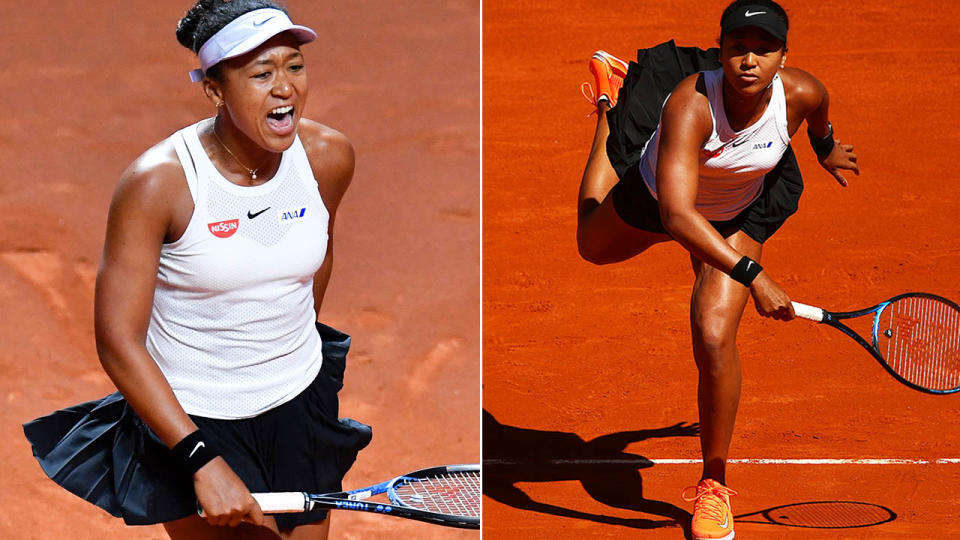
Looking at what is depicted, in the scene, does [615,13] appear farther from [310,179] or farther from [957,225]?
[310,179]

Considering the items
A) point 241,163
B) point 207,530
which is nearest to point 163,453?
point 207,530

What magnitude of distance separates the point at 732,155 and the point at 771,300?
1.87 ft

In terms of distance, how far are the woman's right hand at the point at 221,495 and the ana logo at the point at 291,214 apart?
0.46 metres

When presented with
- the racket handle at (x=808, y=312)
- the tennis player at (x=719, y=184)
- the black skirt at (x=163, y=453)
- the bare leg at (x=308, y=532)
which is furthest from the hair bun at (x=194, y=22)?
the racket handle at (x=808, y=312)

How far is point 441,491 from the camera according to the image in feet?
9.74

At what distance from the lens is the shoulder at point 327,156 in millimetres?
2518

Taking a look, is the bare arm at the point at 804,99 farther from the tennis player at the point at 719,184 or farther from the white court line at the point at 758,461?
the white court line at the point at 758,461

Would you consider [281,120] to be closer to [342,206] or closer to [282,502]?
[282,502]

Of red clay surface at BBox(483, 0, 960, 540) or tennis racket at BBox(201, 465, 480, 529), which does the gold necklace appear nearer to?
tennis racket at BBox(201, 465, 480, 529)

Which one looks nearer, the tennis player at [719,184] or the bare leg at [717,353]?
the tennis player at [719,184]

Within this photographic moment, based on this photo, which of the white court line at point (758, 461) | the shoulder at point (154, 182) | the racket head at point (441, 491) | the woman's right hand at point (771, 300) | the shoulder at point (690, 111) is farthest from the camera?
the white court line at point (758, 461)

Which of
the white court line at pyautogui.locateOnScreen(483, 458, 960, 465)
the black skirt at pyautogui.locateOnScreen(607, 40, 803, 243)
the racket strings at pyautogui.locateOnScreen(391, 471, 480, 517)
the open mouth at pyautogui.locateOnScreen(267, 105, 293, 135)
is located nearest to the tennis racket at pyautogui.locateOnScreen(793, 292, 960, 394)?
the white court line at pyautogui.locateOnScreen(483, 458, 960, 465)

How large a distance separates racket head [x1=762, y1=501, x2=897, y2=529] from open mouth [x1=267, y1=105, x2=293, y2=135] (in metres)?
2.28

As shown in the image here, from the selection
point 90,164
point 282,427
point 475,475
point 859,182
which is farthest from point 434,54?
point 282,427
